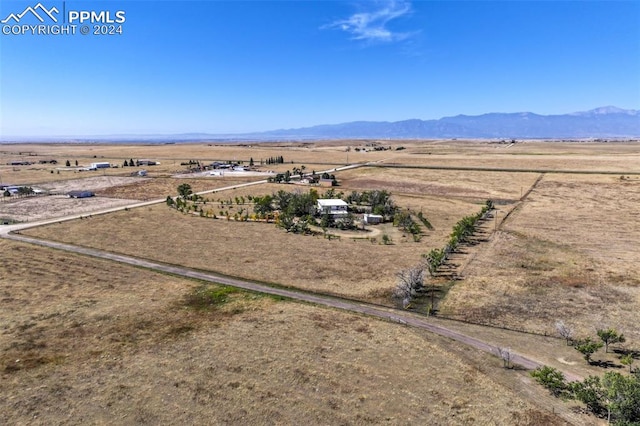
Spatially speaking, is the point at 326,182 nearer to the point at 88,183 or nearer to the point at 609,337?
the point at 88,183

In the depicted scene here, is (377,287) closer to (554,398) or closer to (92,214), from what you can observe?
(554,398)

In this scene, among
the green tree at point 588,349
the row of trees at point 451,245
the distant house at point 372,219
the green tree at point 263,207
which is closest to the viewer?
the green tree at point 588,349

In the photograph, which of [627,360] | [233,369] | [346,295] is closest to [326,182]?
[346,295]

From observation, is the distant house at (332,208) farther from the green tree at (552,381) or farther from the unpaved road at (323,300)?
the green tree at (552,381)

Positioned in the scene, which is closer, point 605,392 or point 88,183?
point 605,392

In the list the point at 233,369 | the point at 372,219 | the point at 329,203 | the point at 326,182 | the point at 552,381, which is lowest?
the point at 552,381

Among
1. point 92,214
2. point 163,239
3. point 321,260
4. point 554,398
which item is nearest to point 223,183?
point 92,214

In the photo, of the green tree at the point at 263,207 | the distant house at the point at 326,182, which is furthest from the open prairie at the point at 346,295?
the distant house at the point at 326,182
